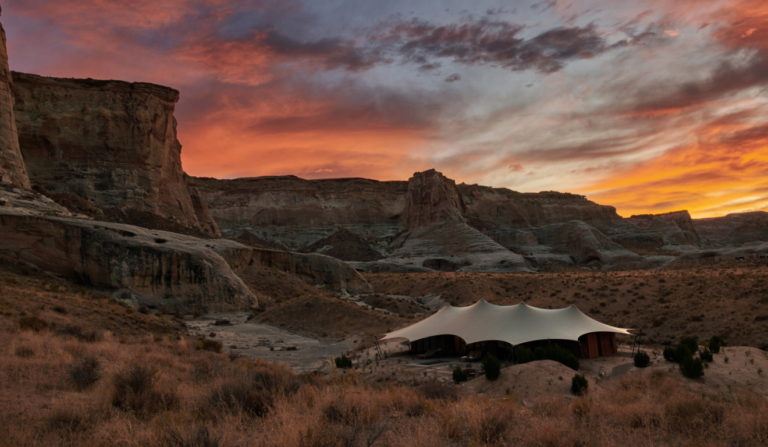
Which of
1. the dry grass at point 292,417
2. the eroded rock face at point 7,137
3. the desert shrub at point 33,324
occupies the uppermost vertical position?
the eroded rock face at point 7,137

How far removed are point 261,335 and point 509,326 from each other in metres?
12.4

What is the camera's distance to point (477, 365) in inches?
659

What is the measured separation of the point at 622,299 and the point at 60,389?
1219 inches

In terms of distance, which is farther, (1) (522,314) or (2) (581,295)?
(2) (581,295)

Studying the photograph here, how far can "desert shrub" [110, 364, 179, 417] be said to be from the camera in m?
7.30

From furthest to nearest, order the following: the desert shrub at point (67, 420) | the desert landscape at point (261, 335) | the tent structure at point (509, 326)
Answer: the tent structure at point (509, 326) → the desert landscape at point (261, 335) → the desert shrub at point (67, 420)

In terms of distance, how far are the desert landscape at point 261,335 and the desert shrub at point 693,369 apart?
71mm

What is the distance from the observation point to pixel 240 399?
7.77 metres

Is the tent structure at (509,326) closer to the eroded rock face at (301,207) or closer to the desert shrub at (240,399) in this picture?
the desert shrub at (240,399)

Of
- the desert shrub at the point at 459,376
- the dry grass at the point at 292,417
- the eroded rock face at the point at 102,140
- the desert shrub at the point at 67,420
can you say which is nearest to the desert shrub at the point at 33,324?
the dry grass at the point at 292,417

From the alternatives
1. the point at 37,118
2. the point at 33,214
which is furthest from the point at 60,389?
the point at 37,118

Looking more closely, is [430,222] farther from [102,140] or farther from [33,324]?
[33,324]

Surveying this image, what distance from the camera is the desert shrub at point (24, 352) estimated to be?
10.4m

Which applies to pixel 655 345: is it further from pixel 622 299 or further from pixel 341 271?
pixel 341 271
